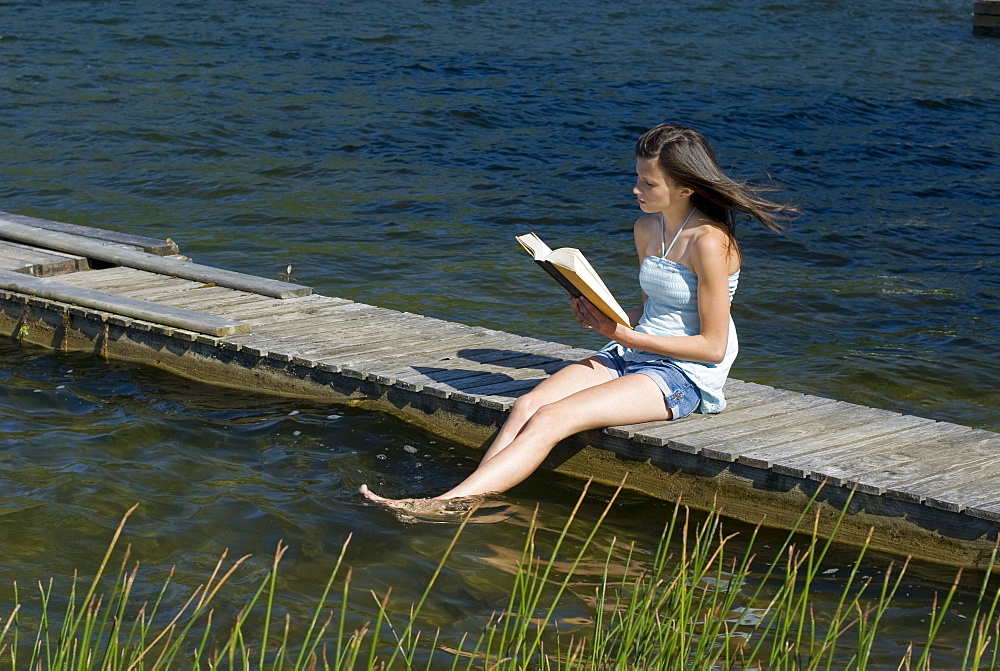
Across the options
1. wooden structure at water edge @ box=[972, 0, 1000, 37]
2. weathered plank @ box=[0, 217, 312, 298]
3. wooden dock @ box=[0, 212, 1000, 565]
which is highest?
wooden structure at water edge @ box=[972, 0, 1000, 37]

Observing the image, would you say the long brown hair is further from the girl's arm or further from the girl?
the girl's arm

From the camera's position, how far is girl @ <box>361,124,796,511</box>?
4.43 m

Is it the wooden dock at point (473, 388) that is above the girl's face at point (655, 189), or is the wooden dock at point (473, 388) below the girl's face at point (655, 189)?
below

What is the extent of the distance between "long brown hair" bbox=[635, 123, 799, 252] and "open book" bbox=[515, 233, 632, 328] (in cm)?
50

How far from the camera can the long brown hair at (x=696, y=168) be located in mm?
4383

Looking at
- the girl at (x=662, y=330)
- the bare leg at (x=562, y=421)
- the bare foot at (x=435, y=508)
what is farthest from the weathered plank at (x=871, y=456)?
the bare foot at (x=435, y=508)

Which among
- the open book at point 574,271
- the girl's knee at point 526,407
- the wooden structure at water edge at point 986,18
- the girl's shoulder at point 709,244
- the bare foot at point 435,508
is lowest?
the bare foot at point 435,508

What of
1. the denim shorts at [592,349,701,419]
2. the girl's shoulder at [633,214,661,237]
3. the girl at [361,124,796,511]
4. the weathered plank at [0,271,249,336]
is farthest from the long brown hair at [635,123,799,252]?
the weathered plank at [0,271,249,336]

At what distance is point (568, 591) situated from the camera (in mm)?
4082

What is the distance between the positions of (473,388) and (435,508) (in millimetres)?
926

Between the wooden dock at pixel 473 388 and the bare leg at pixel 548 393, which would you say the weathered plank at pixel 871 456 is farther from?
the bare leg at pixel 548 393

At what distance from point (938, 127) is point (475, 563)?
12.1 m

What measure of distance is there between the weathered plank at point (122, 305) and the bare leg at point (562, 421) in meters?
1.90

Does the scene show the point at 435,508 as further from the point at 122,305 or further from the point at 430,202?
the point at 430,202
